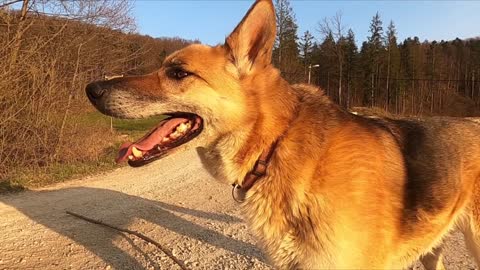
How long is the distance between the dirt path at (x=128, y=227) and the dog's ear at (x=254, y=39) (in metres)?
2.97

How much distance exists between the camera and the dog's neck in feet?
11.3

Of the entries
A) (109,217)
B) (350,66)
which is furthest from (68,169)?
(350,66)

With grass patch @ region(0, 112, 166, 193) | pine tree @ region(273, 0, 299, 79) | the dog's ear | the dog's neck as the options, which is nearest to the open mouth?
the dog's neck

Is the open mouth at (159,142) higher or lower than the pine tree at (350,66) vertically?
lower

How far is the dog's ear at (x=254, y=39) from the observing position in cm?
356

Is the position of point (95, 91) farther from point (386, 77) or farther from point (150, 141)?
point (386, 77)

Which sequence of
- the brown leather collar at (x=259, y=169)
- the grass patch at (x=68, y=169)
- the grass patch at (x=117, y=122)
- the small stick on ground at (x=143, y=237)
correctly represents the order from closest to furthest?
the brown leather collar at (x=259, y=169) → the small stick on ground at (x=143, y=237) → the grass patch at (x=68, y=169) → the grass patch at (x=117, y=122)

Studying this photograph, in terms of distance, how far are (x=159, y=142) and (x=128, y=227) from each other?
3899 millimetres

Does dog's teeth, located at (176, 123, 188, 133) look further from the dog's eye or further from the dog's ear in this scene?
the dog's ear

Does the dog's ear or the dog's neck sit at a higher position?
the dog's ear

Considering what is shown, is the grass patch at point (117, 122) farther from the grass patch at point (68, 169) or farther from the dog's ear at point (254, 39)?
the dog's ear at point (254, 39)

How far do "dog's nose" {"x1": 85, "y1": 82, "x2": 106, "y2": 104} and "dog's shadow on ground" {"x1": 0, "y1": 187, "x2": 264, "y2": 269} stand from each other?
2719 millimetres

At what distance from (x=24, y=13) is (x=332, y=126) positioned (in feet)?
41.8

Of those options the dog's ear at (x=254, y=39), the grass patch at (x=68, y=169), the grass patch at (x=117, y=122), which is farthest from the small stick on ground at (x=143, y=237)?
the grass patch at (x=117, y=122)
